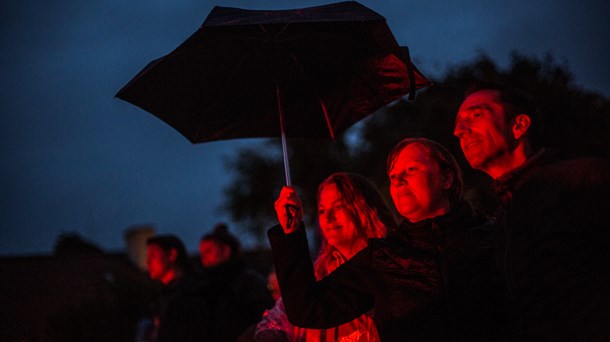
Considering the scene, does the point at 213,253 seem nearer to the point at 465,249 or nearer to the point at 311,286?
the point at 311,286

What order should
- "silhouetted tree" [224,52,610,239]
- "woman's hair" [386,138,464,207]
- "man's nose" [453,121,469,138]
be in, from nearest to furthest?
"man's nose" [453,121,469,138], "woman's hair" [386,138,464,207], "silhouetted tree" [224,52,610,239]

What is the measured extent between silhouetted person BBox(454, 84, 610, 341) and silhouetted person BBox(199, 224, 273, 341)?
3159mm

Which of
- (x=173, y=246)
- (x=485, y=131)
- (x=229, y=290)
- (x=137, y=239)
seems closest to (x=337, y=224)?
(x=485, y=131)

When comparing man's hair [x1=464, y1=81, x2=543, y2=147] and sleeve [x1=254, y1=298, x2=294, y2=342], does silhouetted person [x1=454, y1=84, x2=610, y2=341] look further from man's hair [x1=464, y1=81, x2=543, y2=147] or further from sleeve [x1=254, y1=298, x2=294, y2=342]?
sleeve [x1=254, y1=298, x2=294, y2=342]

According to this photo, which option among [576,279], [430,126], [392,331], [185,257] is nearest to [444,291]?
[392,331]

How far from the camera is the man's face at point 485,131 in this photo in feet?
8.29

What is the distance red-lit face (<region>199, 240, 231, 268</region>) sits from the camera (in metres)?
5.66

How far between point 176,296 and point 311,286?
9.49ft

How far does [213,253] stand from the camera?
572 cm

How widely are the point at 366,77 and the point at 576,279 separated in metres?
1.84

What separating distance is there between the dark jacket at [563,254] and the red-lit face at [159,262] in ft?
14.0

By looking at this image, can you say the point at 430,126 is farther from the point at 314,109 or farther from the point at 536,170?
the point at 536,170

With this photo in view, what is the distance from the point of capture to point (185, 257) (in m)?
6.07

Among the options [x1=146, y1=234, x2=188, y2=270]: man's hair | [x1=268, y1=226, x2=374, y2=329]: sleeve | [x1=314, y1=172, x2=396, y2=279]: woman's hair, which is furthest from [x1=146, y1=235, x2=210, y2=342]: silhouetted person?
[x1=268, y1=226, x2=374, y2=329]: sleeve
